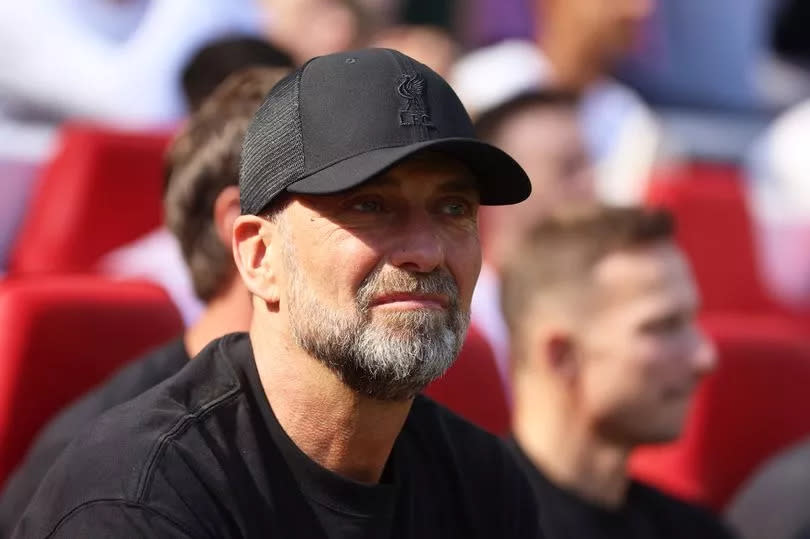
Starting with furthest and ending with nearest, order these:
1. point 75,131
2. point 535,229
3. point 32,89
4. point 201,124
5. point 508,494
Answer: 1. point 32,89
2. point 75,131
3. point 535,229
4. point 201,124
5. point 508,494

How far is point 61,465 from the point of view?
1.50m

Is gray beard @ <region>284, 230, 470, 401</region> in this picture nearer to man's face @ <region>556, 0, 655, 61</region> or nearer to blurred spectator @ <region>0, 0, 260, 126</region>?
blurred spectator @ <region>0, 0, 260, 126</region>

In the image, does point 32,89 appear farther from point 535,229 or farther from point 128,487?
point 128,487

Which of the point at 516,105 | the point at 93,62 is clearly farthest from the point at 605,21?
the point at 93,62

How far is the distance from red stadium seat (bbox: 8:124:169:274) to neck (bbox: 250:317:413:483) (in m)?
1.84

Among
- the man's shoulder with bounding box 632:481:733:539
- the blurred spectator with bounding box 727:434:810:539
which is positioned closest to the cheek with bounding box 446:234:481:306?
the man's shoulder with bounding box 632:481:733:539

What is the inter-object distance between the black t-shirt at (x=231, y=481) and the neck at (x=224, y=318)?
488 mm

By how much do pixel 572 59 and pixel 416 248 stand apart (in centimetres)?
368

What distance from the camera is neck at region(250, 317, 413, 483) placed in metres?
1.55

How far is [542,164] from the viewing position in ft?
12.8

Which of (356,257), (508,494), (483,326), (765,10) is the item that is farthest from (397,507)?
(765,10)

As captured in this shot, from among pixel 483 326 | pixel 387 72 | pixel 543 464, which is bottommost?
pixel 543 464

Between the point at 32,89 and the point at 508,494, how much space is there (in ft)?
9.13

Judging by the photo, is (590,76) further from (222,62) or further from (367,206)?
(367,206)
